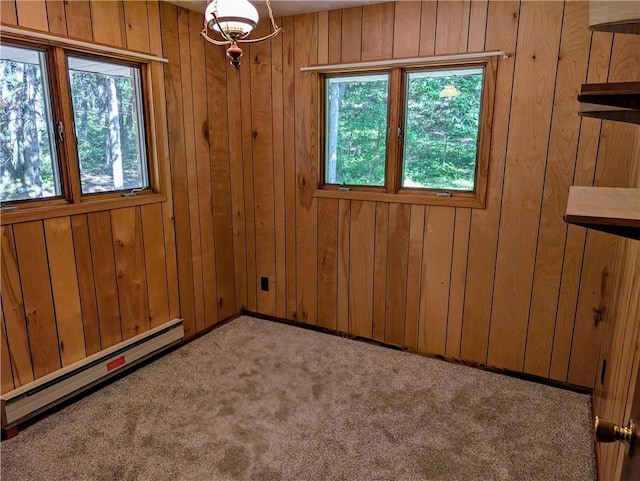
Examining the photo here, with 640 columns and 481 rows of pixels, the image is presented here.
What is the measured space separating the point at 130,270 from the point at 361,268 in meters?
1.52

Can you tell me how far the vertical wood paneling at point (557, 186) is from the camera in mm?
2246

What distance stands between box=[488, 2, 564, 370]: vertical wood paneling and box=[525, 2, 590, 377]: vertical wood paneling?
35 millimetres

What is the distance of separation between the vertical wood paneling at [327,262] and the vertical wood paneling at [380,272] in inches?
8.4

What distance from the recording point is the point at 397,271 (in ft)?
9.68

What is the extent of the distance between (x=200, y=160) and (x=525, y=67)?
84.3 inches

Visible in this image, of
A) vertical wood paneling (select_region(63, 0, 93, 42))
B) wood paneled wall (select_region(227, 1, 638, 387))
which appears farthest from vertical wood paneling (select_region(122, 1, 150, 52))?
wood paneled wall (select_region(227, 1, 638, 387))

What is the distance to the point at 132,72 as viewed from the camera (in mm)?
2648

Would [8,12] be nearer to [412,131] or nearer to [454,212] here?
[412,131]

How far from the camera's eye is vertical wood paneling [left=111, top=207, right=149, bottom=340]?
8.52 ft

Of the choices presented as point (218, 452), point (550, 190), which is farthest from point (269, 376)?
point (550, 190)

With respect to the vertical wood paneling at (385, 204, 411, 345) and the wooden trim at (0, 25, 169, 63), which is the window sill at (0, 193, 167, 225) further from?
the vertical wood paneling at (385, 204, 411, 345)

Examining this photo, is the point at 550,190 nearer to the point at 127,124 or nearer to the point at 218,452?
the point at 218,452

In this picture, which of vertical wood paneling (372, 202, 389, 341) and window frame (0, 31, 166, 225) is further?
vertical wood paneling (372, 202, 389, 341)

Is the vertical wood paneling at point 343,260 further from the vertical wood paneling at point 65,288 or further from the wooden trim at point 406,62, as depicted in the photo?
the vertical wood paneling at point 65,288
